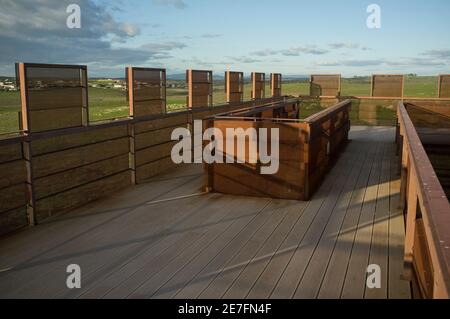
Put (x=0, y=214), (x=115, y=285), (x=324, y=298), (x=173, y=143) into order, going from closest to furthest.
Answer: (x=324, y=298) → (x=115, y=285) → (x=0, y=214) → (x=173, y=143)

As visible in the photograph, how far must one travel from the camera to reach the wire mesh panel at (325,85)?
63.8ft

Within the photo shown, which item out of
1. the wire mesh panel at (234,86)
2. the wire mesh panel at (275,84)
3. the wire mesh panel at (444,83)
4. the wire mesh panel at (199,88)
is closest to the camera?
the wire mesh panel at (199,88)

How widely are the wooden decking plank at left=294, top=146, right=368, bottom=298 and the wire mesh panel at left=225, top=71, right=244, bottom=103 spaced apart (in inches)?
245

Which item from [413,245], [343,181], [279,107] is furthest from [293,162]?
[279,107]

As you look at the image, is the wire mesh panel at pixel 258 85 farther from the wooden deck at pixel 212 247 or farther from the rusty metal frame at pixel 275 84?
the wooden deck at pixel 212 247

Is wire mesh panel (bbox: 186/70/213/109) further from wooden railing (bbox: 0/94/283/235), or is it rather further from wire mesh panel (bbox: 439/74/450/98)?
wire mesh panel (bbox: 439/74/450/98)

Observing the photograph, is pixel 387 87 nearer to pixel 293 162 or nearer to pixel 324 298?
pixel 293 162

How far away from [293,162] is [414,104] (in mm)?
8484

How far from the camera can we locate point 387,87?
18.3 metres

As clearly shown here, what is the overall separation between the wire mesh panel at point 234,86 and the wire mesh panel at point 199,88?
199 centimetres

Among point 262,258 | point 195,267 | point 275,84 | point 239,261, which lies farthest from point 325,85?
point 195,267

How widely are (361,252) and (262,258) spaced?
3.74 feet

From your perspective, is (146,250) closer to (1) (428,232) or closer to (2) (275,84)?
(1) (428,232)

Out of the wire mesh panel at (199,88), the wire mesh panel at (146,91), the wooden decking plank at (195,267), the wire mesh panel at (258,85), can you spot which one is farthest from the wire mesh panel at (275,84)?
the wooden decking plank at (195,267)
